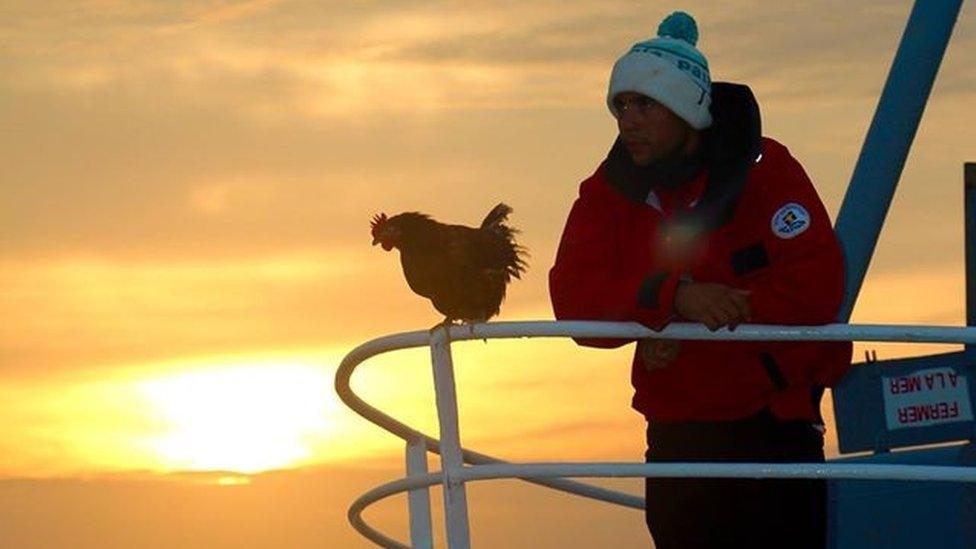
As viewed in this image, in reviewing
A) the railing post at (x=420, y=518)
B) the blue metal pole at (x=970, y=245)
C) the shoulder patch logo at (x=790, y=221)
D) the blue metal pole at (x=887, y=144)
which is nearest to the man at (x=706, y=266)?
the shoulder patch logo at (x=790, y=221)

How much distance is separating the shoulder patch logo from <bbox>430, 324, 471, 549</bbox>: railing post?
967 mm

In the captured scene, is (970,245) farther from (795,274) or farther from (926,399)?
(795,274)

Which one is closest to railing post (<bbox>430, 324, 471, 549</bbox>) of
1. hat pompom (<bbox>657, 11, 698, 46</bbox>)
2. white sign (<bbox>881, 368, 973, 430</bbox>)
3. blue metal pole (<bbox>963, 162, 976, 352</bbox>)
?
hat pompom (<bbox>657, 11, 698, 46</bbox>)

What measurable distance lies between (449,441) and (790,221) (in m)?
1.14

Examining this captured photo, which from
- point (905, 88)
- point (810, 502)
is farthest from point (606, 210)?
point (905, 88)

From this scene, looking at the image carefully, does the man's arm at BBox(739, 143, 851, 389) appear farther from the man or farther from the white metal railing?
the white metal railing

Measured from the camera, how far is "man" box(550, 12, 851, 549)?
18.1 feet

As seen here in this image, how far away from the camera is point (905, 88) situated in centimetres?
978

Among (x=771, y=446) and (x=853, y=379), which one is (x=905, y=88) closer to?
(x=853, y=379)

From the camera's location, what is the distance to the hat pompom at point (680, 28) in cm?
602

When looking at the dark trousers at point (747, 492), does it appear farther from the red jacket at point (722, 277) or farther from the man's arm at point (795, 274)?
the man's arm at point (795, 274)

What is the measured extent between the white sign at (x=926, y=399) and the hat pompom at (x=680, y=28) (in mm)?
3022

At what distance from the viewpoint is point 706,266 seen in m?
5.57

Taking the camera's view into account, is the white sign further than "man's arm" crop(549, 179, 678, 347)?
Yes
